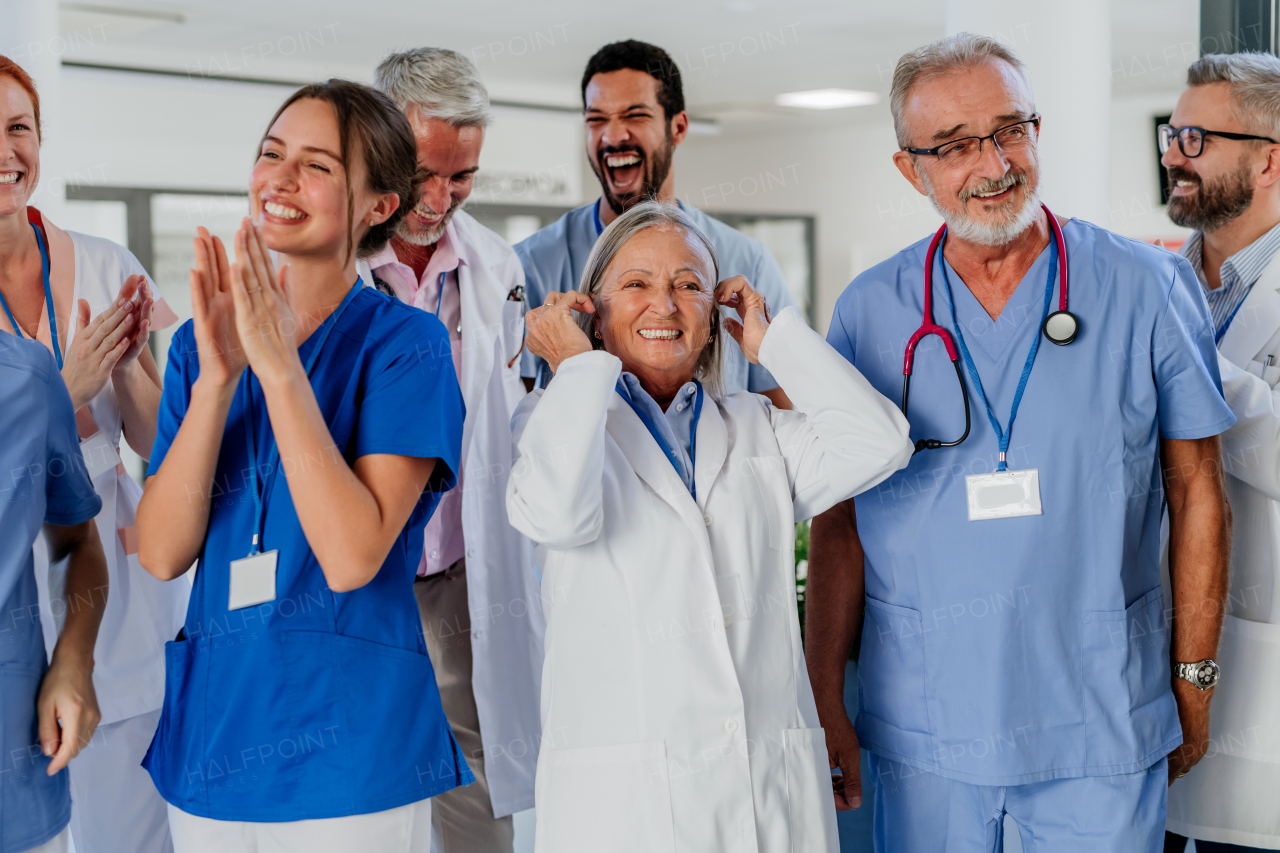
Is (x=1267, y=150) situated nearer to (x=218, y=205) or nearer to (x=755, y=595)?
(x=755, y=595)

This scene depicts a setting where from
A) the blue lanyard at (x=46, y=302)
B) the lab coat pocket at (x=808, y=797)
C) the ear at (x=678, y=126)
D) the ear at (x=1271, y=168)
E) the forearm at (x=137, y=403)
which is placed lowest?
the lab coat pocket at (x=808, y=797)

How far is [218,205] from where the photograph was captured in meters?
7.85

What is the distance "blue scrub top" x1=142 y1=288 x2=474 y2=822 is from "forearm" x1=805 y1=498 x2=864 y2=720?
2.40ft

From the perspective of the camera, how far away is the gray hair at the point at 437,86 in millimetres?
2314

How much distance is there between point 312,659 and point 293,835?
23cm

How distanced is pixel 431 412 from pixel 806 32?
6.33 meters

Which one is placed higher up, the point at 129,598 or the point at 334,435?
the point at 334,435

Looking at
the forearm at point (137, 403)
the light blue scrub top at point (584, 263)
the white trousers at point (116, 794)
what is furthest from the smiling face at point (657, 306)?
the white trousers at point (116, 794)

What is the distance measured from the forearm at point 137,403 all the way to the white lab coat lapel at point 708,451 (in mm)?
1048

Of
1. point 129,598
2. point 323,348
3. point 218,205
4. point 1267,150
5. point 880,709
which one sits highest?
point 218,205

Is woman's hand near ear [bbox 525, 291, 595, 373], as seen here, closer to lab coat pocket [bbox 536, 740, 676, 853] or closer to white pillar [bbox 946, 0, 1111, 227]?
lab coat pocket [bbox 536, 740, 676, 853]

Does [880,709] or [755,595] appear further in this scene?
[880,709]

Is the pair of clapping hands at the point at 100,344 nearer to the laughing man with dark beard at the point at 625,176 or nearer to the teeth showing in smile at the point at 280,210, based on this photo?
the teeth showing in smile at the point at 280,210

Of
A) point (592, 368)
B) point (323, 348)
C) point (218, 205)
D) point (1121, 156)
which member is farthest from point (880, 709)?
point (1121, 156)
